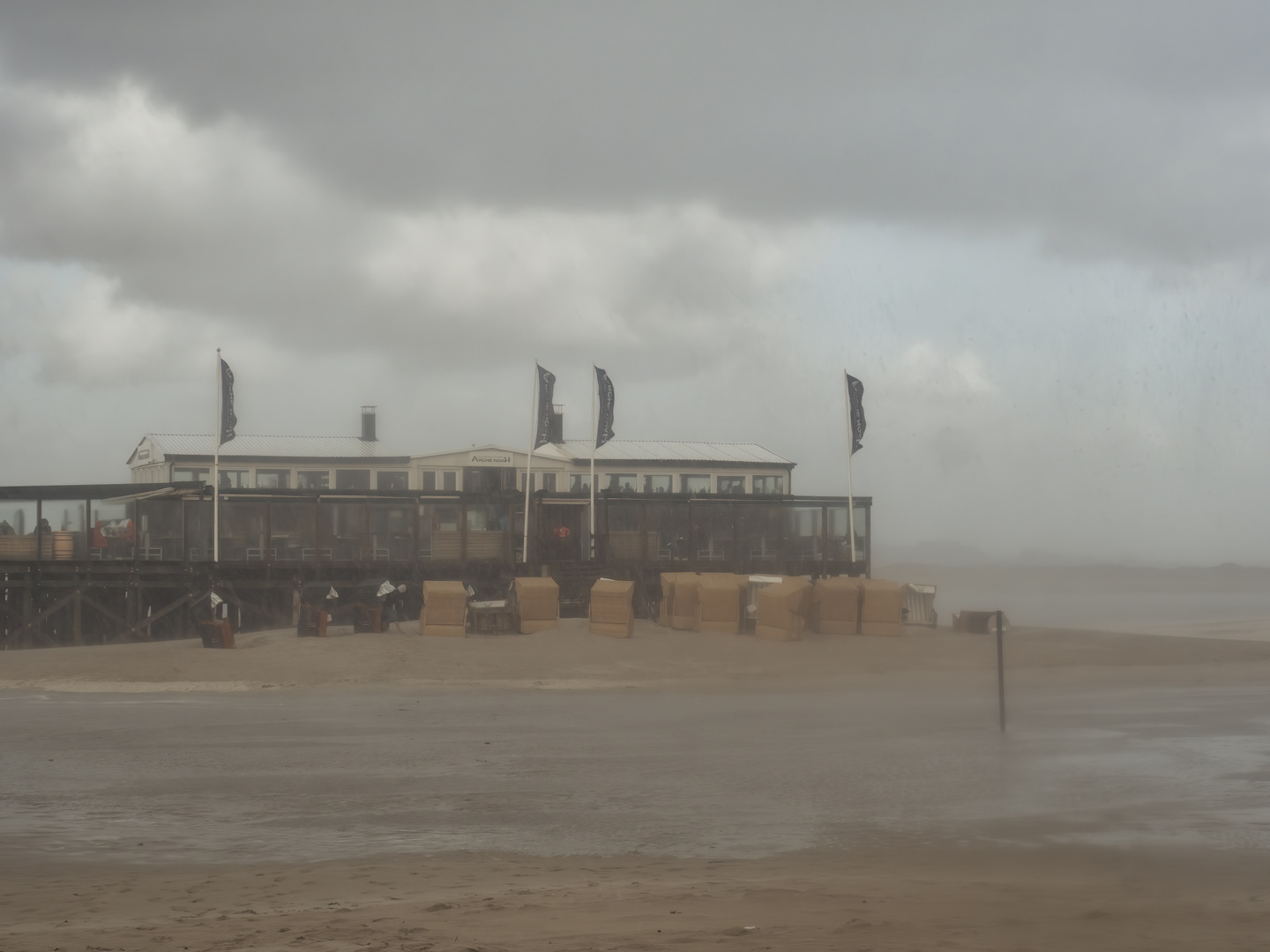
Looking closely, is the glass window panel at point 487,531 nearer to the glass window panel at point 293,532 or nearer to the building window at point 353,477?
the glass window panel at point 293,532

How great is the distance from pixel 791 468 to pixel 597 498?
27.0 metres

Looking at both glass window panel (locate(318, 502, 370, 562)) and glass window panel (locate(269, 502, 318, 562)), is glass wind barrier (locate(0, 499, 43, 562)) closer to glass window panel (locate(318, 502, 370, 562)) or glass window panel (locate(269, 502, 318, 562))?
glass window panel (locate(269, 502, 318, 562))

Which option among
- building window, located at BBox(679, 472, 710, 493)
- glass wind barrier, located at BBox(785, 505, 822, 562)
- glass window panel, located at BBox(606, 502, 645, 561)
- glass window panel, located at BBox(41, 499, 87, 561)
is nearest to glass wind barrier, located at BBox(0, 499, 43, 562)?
glass window panel, located at BBox(41, 499, 87, 561)

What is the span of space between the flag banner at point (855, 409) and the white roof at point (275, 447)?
28.3m

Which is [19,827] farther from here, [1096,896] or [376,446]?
[376,446]

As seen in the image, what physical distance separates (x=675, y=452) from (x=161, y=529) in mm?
32979

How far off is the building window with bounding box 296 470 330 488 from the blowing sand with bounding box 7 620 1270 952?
37074mm

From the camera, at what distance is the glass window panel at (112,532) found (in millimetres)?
36562

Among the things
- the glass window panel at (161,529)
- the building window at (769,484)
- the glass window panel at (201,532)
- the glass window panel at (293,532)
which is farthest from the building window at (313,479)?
the glass window panel at (161,529)

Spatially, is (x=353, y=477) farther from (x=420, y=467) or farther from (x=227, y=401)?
(x=227, y=401)

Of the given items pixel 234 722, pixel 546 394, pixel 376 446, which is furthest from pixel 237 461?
pixel 234 722

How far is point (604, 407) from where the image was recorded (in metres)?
42.7

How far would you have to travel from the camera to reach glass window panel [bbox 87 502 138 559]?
36.6 m

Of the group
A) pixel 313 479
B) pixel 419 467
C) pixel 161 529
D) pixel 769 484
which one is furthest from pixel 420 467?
pixel 161 529
